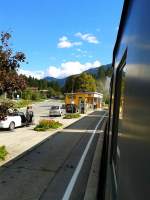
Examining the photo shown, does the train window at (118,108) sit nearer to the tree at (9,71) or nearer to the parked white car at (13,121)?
the tree at (9,71)

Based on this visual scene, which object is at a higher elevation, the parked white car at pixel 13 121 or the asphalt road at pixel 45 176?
the parked white car at pixel 13 121

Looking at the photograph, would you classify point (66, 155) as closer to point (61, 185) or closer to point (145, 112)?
point (61, 185)

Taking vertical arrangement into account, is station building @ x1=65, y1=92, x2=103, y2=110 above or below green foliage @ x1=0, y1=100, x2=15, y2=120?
above

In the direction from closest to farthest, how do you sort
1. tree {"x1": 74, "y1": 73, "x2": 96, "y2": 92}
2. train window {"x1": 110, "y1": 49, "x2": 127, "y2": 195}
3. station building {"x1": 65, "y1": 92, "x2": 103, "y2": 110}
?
train window {"x1": 110, "y1": 49, "x2": 127, "y2": 195} < station building {"x1": 65, "y1": 92, "x2": 103, "y2": 110} < tree {"x1": 74, "y1": 73, "x2": 96, "y2": 92}

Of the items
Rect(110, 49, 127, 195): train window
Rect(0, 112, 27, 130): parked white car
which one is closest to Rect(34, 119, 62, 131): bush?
Rect(0, 112, 27, 130): parked white car

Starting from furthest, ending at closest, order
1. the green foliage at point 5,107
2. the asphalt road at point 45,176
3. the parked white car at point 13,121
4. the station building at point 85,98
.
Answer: the station building at point 85,98
the parked white car at point 13,121
the green foliage at point 5,107
the asphalt road at point 45,176

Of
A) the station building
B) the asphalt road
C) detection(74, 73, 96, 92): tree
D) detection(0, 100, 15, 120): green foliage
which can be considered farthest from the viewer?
detection(74, 73, 96, 92): tree

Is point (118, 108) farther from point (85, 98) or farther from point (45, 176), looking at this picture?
point (85, 98)

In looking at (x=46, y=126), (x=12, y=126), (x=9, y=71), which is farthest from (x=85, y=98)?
(x=9, y=71)

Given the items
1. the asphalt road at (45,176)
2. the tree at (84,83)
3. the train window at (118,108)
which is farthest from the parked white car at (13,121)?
the tree at (84,83)

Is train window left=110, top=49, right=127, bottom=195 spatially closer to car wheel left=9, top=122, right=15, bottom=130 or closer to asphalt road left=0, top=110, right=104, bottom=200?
asphalt road left=0, top=110, right=104, bottom=200

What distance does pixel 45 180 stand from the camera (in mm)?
10023

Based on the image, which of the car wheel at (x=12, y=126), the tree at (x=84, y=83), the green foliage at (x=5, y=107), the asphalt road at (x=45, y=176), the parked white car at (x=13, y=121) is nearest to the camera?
the asphalt road at (x=45, y=176)

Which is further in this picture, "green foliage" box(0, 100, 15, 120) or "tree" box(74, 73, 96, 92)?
"tree" box(74, 73, 96, 92)
